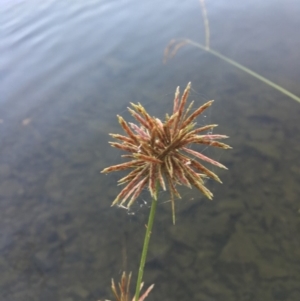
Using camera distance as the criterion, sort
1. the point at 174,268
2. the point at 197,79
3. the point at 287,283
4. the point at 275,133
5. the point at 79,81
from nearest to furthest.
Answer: the point at 287,283 < the point at 174,268 < the point at 275,133 < the point at 197,79 < the point at 79,81

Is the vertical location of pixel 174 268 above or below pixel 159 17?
below

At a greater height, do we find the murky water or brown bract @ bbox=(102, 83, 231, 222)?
brown bract @ bbox=(102, 83, 231, 222)

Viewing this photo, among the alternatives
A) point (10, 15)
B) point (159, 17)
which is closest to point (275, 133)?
point (159, 17)

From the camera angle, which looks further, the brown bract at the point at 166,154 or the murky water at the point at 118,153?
the murky water at the point at 118,153

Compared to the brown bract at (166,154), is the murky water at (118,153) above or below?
below

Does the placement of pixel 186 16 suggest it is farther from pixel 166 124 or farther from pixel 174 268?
pixel 166 124

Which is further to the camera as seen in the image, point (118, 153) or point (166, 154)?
point (118, 153)

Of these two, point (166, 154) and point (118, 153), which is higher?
point (166, 154)

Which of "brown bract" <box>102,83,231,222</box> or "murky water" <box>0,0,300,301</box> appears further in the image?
"murky water" <box>0,0,300,301</box>
